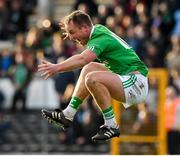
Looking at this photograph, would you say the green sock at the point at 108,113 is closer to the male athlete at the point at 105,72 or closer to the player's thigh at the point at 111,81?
the male athlete at the point at 105,72

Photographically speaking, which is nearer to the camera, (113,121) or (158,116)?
(113,121)

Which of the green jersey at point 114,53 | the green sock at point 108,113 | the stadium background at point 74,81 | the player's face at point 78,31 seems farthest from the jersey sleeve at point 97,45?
the stadium background at point 74,81

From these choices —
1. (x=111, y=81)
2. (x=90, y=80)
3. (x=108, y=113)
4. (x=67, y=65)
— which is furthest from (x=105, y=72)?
(x=67, y=65)

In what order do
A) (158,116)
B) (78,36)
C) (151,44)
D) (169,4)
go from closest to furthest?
(78,36) < (158,116) < (151,44) < (169,4)

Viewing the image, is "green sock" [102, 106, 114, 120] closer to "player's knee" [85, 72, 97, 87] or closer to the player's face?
"player's knee" [85, 72, 97, 87]

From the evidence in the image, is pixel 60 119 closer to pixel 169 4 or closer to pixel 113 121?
pixel 113 121

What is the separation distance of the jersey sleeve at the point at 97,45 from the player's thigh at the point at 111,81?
285 millimetres

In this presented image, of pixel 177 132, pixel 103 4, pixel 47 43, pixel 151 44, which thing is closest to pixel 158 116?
pixel 177 132

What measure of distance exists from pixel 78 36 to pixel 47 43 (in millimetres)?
8364

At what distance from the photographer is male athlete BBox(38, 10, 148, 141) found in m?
12.1

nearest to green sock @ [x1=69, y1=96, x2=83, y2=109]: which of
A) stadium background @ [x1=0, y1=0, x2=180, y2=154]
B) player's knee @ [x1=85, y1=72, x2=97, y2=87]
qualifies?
player's knee @ [x1=85, y1=72, x2=97, y2=87]

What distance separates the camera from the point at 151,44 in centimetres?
1928

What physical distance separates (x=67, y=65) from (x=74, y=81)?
7.01 meters

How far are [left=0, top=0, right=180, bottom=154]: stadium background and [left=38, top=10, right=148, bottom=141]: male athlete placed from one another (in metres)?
5.38
